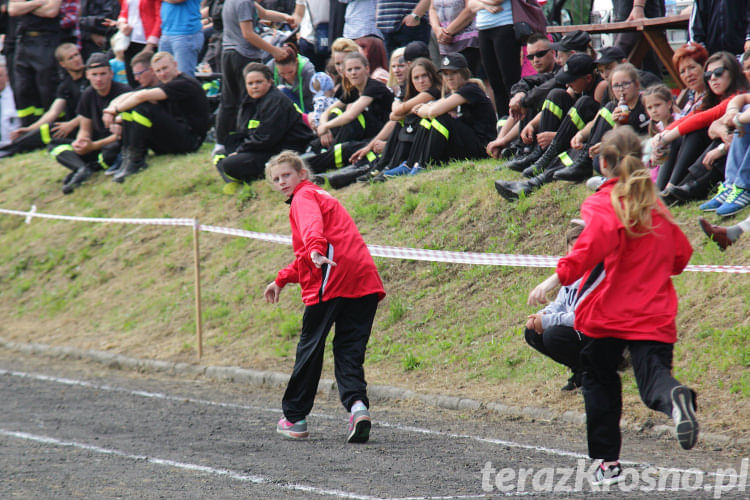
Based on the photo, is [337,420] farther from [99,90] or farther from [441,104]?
[99,90]

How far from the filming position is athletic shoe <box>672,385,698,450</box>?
197 inches

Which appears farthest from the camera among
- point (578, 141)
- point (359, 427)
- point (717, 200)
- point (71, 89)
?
point (71, 89)

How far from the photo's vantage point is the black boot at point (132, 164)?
1625cm

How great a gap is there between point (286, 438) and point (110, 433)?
148 centimetres

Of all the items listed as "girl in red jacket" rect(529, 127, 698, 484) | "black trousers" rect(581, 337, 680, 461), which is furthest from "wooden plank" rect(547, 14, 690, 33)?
"black trousers" rect(581, 337, 680, 461)

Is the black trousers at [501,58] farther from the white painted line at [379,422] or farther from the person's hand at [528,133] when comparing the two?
the white painted line at [379,422]

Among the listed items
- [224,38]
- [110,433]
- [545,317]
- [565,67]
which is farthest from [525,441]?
[224,38]

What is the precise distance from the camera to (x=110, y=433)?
25.9ft

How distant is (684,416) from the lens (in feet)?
16.5

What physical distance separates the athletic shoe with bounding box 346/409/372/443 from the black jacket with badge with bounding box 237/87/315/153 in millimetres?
6965

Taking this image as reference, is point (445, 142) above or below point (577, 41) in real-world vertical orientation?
below

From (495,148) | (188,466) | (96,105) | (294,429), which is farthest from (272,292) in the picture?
(96,105)

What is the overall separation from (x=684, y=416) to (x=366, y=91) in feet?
28.1

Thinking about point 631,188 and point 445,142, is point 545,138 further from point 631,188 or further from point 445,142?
point 631,188
